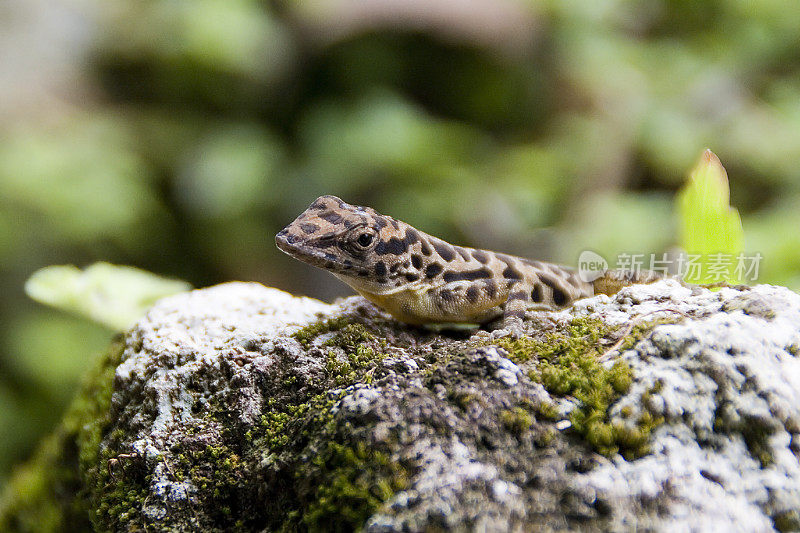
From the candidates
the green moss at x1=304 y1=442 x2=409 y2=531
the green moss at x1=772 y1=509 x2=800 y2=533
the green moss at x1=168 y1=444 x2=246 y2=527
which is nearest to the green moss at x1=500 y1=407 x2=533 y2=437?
the green moss at x1=304 y1=442 x2=409 y2=531

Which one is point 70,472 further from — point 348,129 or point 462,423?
point 348,129

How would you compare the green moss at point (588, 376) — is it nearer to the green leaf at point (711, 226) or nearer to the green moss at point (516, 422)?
the green moss at point (516, 422)

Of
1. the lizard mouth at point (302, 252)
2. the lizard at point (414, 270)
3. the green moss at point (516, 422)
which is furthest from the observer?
the lizard at point (414, 270)

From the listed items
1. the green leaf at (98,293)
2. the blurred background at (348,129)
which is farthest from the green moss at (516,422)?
the blurred background at (348,129)

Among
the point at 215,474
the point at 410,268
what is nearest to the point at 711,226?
the point at 410,268

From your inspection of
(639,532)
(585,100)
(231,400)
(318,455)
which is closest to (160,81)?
(585,100)
